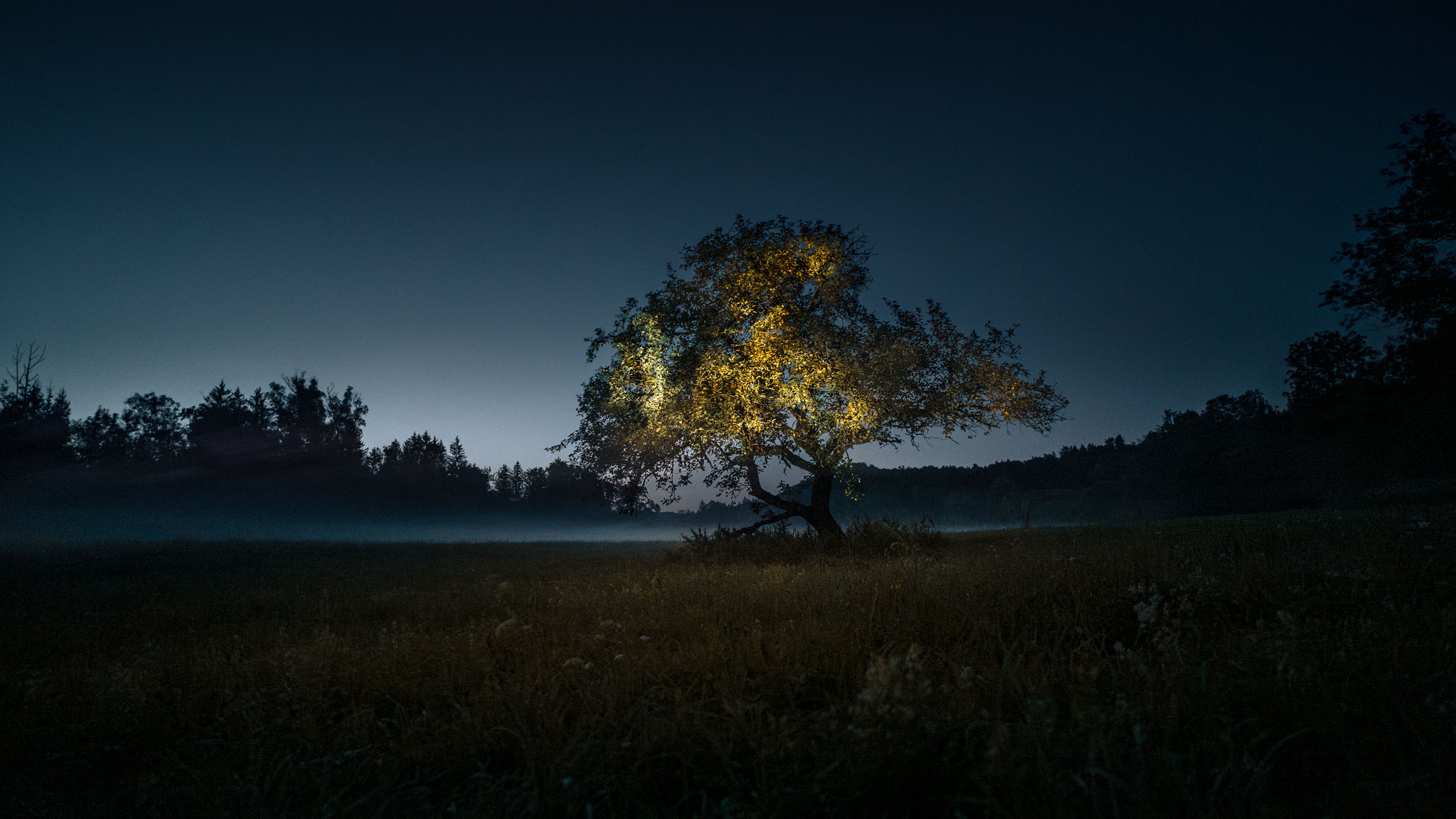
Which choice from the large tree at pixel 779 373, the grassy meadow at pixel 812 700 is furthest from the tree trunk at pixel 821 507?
the grassy meadow at pixel 812 700

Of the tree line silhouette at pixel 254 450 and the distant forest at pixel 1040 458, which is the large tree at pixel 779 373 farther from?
the tree line silhouette at pixel 254 450

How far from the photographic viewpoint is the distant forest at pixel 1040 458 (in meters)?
19.7

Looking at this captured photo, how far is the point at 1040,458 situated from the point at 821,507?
3836 inches

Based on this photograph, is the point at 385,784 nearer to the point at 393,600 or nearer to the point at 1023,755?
the point at 1023,755

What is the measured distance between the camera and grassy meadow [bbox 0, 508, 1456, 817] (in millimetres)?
2697

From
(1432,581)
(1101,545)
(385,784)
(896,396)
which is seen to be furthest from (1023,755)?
(896,396)

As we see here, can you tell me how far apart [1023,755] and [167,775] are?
5039 mm

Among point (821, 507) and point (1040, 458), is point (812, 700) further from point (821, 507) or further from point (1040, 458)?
point (1040, 458)

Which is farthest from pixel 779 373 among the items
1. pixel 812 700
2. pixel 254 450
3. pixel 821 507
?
pixel 254 450

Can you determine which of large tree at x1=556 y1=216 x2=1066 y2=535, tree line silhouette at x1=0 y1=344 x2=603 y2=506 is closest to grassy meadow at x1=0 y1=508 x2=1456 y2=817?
large tree at x1=556 y1=216 x2=1066 y2=535

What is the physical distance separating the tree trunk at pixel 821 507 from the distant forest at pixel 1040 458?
1.37 metres

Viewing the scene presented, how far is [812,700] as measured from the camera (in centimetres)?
425

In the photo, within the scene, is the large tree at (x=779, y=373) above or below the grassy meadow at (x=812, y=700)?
above

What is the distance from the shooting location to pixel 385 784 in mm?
3230
